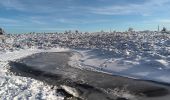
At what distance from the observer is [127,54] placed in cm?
2488

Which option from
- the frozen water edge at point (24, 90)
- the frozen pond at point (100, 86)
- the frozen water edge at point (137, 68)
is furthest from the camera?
the frozen water edge at point (137, 68)

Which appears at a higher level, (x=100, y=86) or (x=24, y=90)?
(x=24, y=90)

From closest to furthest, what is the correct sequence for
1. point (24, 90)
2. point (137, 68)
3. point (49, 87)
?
point (24, 90)
point (49, 87)
point (137, 68)

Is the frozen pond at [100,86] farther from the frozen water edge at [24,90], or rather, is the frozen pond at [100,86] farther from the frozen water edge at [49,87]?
the frozen water edge at [49,87]

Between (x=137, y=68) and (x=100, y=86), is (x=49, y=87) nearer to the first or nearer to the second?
(x=100, y=86)

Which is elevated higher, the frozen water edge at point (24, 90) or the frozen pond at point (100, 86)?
the frozen water edge at point (24, 90)

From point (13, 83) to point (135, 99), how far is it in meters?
6.37

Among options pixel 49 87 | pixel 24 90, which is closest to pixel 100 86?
pixel 49 87

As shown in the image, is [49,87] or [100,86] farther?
[100,86]

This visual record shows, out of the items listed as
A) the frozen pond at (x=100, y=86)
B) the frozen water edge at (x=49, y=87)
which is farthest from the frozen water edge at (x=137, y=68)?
the frozen pond at (x=100, y=86)

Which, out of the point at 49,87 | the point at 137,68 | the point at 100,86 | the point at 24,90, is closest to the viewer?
the point at 24,90

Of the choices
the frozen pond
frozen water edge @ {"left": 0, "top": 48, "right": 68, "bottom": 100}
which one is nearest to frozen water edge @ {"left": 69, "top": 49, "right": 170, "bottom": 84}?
the frozen pond

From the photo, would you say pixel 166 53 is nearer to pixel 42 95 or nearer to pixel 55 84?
pixel 55 84

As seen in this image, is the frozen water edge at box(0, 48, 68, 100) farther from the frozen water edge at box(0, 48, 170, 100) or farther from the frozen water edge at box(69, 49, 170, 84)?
the frozen water edge at box(69, 49, 170, 84)
